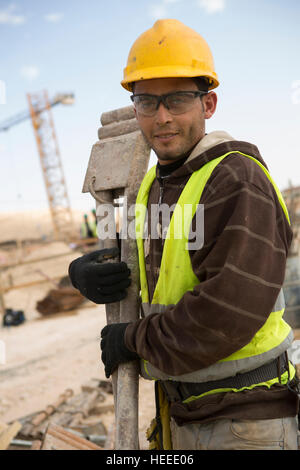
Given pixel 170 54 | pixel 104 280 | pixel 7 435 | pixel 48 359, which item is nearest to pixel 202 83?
pixel 170 54

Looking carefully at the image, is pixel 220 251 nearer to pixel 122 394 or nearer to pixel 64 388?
pixel 122 394

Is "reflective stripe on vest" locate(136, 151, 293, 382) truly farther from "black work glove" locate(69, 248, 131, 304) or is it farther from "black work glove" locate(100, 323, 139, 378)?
"black work glove" locate(69, 248, 131, 304)

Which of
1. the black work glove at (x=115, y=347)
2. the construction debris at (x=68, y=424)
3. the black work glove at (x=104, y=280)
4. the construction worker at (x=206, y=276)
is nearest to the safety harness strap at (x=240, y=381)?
the construction worker at (x=206, y=276)

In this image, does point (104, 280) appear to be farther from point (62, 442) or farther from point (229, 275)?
point (62, 442)

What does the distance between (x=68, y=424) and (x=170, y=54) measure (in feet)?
18.0

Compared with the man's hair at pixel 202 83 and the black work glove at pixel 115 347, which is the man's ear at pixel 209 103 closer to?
the man's hair at pixel 202 83

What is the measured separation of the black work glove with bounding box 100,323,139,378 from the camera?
205cm

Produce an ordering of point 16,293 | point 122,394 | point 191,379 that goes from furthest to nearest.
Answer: point 16,293, point 122,394, point 191,379

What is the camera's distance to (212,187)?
1727 mm

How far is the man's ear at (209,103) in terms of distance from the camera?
204cm

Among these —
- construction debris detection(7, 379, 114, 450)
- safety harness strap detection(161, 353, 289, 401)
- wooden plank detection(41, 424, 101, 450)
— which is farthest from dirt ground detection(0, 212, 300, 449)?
safety harness strap detection(161, 353, 289, 401)

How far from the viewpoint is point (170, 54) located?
1.90 meters

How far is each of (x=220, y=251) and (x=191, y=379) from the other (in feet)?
2.08
